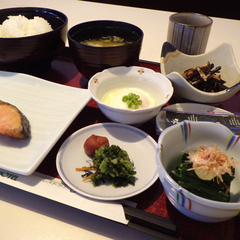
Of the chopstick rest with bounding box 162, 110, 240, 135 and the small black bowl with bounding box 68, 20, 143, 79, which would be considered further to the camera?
the small black bowl with bounding box 68, 20, 143, 79

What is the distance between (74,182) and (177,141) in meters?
0.46

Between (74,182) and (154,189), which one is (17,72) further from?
(154,189)

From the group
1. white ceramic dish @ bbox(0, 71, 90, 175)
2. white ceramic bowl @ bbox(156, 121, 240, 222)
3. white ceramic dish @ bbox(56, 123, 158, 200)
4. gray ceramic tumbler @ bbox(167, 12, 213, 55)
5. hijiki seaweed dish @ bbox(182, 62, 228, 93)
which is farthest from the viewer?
gray ceramic tumbler @ bbox(167, 12, 213, 55)

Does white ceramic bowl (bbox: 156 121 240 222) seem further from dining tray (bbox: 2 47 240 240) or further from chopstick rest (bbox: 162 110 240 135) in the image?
chopstick rest (bbox: 162 110 240 135)

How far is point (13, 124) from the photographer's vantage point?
1097 mm

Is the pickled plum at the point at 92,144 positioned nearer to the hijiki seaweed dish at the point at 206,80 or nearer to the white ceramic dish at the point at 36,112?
the white ceramic dish at the point at 36,112

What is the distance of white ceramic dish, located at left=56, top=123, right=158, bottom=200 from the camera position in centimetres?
91

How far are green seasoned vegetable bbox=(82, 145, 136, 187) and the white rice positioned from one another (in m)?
1.08

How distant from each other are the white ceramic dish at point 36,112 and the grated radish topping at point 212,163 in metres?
0.63

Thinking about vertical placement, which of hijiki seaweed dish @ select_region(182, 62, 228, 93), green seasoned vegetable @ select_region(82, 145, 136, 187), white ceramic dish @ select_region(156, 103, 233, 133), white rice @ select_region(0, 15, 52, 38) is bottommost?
green seasoned vegetable @ select_region(82, 145, 136, 187)

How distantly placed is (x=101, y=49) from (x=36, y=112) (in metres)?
0.53

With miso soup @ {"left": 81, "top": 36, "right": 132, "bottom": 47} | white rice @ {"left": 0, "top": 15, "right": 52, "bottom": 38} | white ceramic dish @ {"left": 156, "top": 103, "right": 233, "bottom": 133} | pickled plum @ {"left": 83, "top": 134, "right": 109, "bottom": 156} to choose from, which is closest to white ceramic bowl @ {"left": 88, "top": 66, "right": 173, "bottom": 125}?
white ceramic dish @ {"left": 156, "top": 103, "right": 233, "bottom": 133}

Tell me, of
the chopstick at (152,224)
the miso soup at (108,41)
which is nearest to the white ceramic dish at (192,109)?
the chopstick at (152,224)

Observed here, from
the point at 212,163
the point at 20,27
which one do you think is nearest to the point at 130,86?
the point at 212,163
